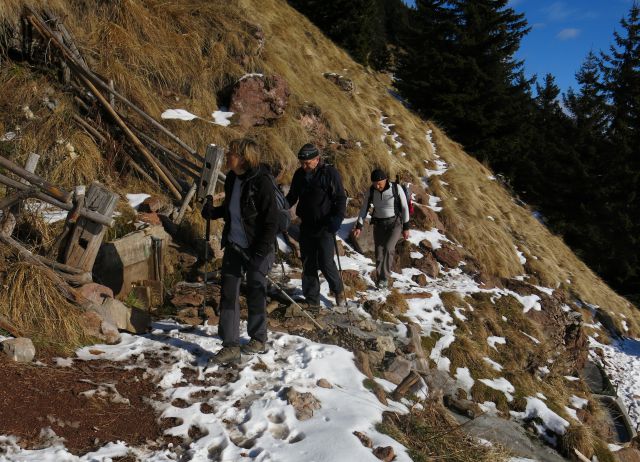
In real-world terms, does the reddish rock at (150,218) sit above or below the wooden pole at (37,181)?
below

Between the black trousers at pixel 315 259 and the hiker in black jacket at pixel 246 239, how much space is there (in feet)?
5.46

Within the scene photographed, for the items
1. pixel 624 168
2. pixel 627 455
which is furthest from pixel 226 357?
pixel 624 168

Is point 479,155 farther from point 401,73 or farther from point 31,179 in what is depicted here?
point 31,179

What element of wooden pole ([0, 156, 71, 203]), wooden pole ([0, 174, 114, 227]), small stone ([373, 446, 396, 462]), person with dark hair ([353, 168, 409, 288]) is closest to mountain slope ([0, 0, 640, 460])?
person with dark hair ([353, 168, 409, 288])

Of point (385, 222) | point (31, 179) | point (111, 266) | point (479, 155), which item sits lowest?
point (111, 266)

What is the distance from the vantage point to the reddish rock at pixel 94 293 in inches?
183

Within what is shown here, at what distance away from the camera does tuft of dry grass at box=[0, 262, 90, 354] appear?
404 centimetres

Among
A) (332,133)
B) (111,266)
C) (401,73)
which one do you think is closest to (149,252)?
(111,266)

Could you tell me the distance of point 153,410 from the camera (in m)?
3.50

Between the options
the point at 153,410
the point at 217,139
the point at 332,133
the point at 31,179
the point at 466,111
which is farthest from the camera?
the point at 466,111

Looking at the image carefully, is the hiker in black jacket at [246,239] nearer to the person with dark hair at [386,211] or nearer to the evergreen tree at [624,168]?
the person with dark hair at [386,211]

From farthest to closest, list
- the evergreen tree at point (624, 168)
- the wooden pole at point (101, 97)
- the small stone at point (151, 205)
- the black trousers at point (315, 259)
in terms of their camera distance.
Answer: the evergreen tree at point (624, 168)
the wooden pole at point (101, 97)
the small stone at point (151, 205)
the black trousers at point (315, 259)

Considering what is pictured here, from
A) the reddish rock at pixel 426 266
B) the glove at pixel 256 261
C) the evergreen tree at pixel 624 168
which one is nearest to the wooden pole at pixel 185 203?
the glove at pixel 256 261

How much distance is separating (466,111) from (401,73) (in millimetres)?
3554
